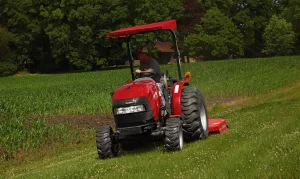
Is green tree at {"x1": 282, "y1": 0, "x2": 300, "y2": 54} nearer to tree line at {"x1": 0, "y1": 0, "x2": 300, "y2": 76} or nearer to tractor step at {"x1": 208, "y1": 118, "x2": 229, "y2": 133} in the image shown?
tree line at {"x1": 0, "y1": 0, "x2": 300, "y2": 76}

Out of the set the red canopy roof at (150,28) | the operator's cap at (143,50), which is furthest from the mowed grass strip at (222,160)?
the red canopy roof at (150,28)

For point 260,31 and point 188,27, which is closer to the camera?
point 188,27

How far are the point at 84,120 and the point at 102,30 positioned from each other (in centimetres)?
5167

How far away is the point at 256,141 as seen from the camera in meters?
7.48

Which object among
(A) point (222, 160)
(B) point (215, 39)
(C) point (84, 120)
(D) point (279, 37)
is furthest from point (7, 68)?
(A) point (222, 160)

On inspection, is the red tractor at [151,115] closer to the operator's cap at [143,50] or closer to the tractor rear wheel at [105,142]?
the tractor rear wheel at [105,142]

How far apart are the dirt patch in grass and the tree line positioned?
1867 inches

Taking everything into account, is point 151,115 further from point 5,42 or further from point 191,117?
point 5,42

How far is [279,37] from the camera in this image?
71438mm

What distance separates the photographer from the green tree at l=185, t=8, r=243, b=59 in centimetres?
7031

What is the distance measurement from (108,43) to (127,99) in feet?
194

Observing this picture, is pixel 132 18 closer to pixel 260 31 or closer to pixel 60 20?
pixel 60 20

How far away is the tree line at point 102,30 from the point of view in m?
68.4

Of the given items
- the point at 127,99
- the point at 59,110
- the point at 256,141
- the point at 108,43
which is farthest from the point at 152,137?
the point at 108,43
